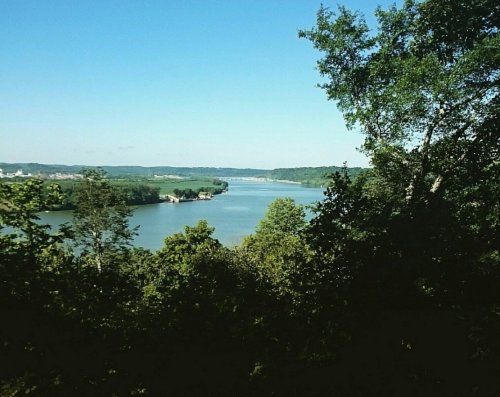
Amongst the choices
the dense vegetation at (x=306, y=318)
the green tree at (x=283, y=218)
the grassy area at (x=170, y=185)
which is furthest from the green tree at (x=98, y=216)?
the grassy area at (x=170, y=185)

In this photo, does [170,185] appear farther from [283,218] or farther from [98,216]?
[98,216]

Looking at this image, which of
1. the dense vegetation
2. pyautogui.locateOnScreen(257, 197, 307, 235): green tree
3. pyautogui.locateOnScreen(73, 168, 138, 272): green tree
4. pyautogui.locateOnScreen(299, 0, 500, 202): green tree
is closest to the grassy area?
pyautogui.locateOnScreen(257, 197, 307, 235): green tree

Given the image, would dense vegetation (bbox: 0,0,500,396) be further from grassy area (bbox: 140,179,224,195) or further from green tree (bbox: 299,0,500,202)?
grassy area (bbox: 140,179,224,195)

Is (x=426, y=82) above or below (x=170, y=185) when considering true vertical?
above

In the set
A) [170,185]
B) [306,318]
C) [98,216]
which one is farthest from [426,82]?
[170,185]

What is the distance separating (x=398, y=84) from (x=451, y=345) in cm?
596

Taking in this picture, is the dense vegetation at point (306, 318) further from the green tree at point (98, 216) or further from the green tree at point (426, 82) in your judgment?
the green tree at point (98, 216)

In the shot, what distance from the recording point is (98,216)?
1670 cm

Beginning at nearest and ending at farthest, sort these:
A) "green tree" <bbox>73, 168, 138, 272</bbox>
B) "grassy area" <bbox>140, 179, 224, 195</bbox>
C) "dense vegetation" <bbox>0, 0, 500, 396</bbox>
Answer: "dense vegetation" <bbox>0, 0, 500, 396</bbox>, "green tree" <bbox>73, 168, 138, 272</bbox>, "grassy area" <bbox>140, 179, 224, 195</bbox>

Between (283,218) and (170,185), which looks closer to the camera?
(283,218)

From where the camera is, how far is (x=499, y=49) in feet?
24.2

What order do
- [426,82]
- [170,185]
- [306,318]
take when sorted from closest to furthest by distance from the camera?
[306,318] < [426,82] < [170,185]

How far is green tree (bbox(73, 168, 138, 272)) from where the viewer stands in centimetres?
1664

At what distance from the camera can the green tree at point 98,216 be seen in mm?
16641
